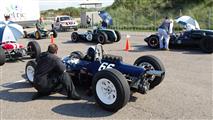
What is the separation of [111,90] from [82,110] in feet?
2.48

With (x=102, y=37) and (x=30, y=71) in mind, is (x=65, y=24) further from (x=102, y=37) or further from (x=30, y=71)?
(x=30, y=71)

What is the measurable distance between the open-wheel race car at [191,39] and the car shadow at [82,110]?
830cm

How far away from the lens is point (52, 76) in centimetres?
770

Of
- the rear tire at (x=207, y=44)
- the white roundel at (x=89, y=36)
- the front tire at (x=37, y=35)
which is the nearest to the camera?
the rear tire at (x=207, y=44)

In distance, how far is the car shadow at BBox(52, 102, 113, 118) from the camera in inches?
262

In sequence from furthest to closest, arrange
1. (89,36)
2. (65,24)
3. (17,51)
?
1. (65,24)
2. (89,36)
3. (17,51)

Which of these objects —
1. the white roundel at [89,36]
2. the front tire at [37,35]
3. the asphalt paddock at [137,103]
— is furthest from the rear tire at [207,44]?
the front tire at [37,35]

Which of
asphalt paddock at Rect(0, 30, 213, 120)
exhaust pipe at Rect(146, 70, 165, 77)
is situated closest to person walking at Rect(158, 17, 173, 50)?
asphalt paddock at Rect(0, 30, 213, 120)

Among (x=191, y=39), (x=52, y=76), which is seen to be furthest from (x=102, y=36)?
(x=52, y=76)

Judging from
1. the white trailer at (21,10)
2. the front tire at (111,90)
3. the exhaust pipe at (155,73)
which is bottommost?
the front tire at (111,90)

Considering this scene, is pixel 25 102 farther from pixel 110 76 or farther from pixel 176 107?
pixel 176 107

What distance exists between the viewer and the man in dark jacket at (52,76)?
757 centimetres

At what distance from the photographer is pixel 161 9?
44.1 meters

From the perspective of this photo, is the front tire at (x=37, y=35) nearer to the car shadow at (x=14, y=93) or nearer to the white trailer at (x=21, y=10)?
the white trailer at (x=21, y=10)
